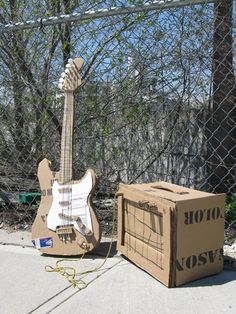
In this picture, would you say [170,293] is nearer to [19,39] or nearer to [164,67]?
[164,67]

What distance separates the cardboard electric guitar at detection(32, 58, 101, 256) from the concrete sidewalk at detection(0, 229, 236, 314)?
0.16 m

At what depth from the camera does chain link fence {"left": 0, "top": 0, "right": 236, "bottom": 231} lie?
13.3 ft

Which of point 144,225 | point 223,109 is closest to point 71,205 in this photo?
point 144,225

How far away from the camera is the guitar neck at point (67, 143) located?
3.86 meters

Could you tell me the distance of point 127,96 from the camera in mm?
4477

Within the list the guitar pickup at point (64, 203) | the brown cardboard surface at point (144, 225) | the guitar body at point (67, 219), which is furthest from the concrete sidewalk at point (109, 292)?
the guitar pickup at point (64, 203)

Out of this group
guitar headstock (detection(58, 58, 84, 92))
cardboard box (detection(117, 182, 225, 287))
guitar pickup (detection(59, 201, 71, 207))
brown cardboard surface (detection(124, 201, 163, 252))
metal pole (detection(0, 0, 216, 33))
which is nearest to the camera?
cardboard box (detection(117, 182, 225, 287))

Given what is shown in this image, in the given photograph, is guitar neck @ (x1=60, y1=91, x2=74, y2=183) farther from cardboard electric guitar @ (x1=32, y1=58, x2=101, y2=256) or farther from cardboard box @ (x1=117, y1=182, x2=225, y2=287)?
cardboard box @ (x1=117, y1=182, x2=225, y2=287)

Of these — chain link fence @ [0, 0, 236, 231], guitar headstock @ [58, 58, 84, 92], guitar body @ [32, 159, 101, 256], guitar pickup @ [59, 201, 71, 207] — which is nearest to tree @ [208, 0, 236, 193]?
chain link fence @ [0, 0, 236, 231]

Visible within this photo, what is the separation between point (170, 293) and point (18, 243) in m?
1.67

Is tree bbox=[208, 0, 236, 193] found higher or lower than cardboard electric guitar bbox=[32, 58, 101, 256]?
higher

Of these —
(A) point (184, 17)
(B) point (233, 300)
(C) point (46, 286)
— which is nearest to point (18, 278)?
(C) point (46, 286)

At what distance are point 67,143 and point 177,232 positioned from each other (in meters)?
1.29

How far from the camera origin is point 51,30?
4.85 metres
